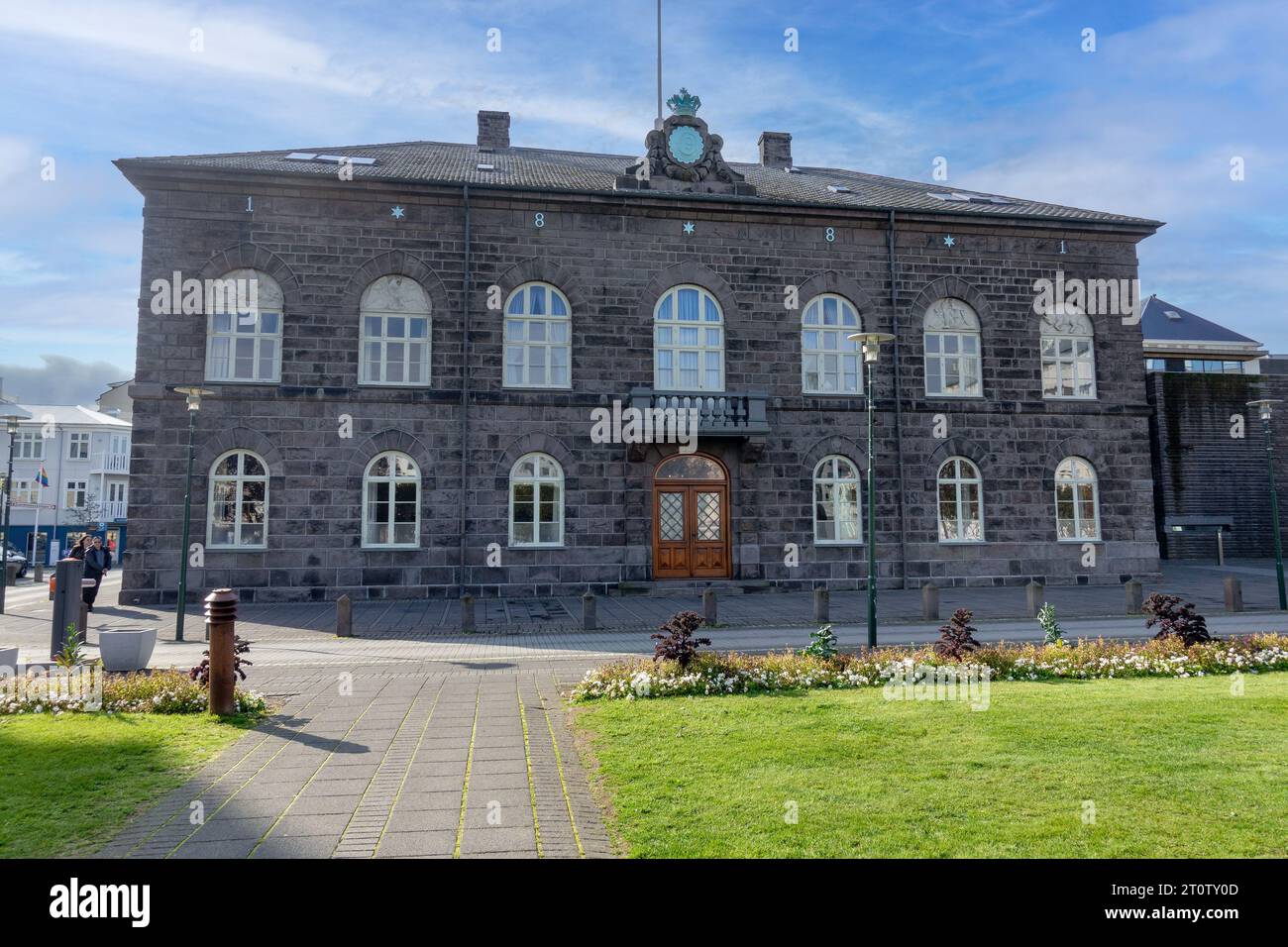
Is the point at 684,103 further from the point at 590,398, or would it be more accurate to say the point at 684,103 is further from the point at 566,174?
the point at 590,398

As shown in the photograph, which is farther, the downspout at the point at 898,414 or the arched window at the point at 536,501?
the downspout at the point at 898,414

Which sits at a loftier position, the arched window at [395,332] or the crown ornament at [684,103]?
the crown ornament at [684,103]

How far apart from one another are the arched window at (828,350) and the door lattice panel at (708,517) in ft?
14.2

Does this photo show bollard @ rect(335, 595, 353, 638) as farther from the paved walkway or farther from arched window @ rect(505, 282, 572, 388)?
arched window @ rect(505, 282, 572, 388)

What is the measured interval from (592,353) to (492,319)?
2853mm

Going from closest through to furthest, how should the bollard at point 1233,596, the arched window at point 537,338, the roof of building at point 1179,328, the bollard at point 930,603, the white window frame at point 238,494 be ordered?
the bollard at point 930,603 → the bollard at point 1233,596 → the white window frame at point 238,494 → the arched window at point 537,338 → the roof of building at point 1179,328

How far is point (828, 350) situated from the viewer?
900 inches

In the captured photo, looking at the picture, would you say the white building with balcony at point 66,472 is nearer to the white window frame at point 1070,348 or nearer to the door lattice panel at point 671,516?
the door lattice panel at point 671,516

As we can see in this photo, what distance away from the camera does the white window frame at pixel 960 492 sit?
22.8 metres

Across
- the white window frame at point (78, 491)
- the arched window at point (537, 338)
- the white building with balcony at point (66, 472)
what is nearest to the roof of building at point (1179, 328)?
the arched window at point (537, 338)

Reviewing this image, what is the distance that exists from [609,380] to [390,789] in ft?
54.0

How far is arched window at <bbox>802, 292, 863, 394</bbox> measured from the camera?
2277 centimetres

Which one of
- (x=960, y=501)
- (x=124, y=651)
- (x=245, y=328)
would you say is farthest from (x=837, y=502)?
(x=124, y=651)

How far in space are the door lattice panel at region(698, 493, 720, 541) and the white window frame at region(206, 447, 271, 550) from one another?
11295 mm
